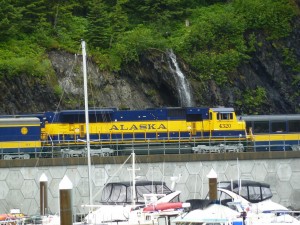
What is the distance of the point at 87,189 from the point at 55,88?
15262 mm

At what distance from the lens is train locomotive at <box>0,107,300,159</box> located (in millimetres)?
50781

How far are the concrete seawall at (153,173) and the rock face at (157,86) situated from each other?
1193 cm

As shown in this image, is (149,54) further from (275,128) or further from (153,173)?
(153,173)

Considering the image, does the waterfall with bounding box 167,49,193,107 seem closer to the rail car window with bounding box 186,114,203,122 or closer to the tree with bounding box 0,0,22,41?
the rail car window with bounding box 186,114,203,122

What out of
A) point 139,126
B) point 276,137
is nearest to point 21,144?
point 139,126

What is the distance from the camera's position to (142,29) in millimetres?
67688

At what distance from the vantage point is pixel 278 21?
69.4 m

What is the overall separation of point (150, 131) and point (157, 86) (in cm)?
978

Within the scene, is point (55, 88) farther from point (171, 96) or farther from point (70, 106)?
point (171, 96)

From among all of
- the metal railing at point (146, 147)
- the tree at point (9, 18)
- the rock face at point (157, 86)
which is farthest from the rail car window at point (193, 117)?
the tree at point (9, 18)

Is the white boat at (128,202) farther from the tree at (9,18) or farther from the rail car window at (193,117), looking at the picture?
the tree at (9,18)

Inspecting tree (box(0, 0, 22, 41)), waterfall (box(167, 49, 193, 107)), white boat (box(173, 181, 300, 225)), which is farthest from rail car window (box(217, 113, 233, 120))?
tree (box(0, 0, 22, 41))

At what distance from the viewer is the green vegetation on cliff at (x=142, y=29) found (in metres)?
64.7

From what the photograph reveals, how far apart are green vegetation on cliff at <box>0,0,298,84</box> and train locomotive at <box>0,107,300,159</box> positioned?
8.00 m
